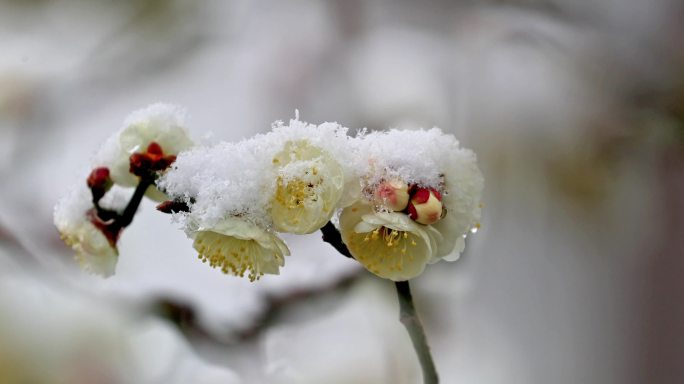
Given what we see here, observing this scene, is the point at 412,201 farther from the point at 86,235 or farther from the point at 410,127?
the point at 410,127

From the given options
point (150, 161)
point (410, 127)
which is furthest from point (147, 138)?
point (410, 127)

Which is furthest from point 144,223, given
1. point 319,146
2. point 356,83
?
point 319,146

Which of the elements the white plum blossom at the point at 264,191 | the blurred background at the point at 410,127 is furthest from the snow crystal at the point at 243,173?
the blurred background at the point at 410,127

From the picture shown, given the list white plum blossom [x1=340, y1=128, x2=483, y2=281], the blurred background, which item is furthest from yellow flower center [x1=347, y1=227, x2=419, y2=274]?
the blurred background

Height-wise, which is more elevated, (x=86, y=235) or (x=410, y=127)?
(x=410, y=127)

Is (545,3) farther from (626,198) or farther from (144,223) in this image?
(144,223)
